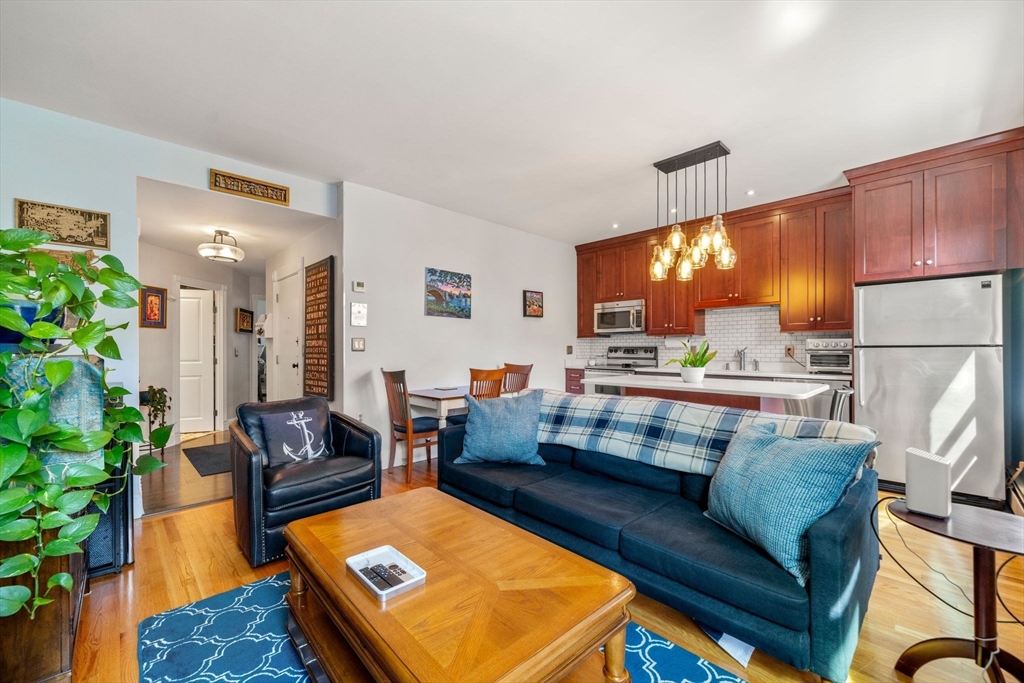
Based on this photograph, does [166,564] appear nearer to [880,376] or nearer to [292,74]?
[292,74]

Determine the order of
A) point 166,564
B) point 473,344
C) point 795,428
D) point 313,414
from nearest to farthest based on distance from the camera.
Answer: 1. point 795,428
2. point 166,564
3. point 313,414
4. point 473,344

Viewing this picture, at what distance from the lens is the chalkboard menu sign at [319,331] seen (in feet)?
13.6

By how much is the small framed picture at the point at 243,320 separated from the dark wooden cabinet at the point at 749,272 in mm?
6438

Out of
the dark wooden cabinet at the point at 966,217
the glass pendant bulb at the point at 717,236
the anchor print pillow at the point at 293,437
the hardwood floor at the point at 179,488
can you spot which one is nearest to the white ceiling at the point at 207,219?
the anchor print pillow at the point at 293,437

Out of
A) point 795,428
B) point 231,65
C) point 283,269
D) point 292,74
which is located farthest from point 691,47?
point 283,269

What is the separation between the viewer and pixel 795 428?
1.95 metres

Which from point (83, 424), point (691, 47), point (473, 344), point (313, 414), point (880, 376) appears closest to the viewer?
point (83, 424)

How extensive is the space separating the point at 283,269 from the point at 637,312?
4.45 metres

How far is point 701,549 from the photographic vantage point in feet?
5.32

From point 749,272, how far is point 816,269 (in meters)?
0.62

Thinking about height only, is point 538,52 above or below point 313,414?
above

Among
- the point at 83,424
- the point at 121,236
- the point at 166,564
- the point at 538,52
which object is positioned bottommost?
the point at 166,564

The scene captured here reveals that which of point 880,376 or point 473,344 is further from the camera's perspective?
point 473,344

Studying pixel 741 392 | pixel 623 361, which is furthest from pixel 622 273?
pixel 741 392
